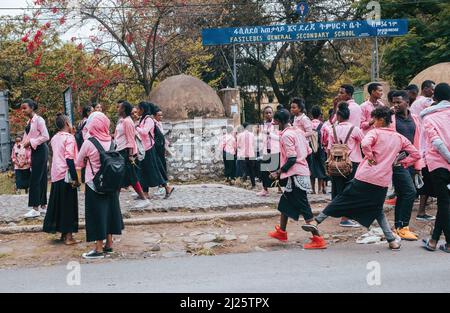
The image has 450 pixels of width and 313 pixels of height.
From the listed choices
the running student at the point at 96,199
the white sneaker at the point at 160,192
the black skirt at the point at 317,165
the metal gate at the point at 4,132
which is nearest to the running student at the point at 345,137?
the black skirt at the point at 317,165

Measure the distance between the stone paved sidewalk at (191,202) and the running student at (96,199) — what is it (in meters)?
2.17

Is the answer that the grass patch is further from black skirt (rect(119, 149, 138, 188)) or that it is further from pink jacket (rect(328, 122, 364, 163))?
pink jacket (rect(328, 122, 364, 163))

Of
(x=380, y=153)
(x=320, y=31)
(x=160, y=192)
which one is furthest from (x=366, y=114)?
(x=320, y=31)

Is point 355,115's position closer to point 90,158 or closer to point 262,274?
point 262,274

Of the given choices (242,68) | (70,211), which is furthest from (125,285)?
(242,68)

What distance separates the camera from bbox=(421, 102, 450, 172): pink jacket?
6.18 meters

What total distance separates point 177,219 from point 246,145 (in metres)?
5.16

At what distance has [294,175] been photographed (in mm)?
6809

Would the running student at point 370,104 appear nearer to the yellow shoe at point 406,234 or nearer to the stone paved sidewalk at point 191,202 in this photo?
the yellow shoe at point 406,234

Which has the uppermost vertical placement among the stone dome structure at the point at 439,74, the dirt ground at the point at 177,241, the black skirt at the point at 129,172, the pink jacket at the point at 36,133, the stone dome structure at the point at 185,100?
the stone dome structure at the point at 439,74

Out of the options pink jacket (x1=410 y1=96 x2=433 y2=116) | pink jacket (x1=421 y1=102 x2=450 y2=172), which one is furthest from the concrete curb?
pink jacket (x1=421 y1=102 x2=450 y2=172)

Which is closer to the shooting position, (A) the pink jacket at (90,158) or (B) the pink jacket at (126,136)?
(A) the pink jacket at (90,158)

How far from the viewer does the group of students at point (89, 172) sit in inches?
257
